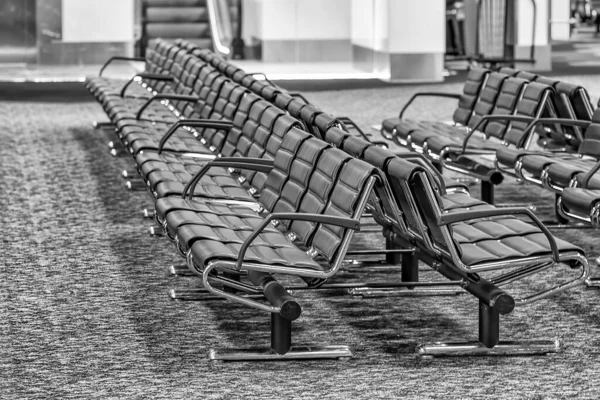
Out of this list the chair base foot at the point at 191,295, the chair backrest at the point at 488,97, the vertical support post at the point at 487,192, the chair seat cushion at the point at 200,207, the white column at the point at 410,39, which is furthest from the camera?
the white column at the point at 410,39

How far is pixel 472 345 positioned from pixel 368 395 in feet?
2.15

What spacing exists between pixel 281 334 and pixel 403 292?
1.16 m

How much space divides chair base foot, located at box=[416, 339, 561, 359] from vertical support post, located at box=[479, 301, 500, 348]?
2 cm

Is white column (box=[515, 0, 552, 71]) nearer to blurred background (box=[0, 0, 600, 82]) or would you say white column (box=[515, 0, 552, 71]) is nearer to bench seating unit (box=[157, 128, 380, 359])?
blurred background (box=[0, 0, 600, 82])

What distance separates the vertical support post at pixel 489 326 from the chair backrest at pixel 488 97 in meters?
3.53

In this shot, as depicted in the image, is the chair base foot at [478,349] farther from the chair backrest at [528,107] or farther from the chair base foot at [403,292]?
the chair backrest at [528,107]

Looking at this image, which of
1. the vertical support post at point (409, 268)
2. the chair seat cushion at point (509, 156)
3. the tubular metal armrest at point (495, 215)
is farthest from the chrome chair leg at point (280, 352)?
the chair seat cushion at point (509, 156)

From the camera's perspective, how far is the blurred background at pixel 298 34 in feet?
52.0

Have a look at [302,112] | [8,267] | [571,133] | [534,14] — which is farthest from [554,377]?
[534,14]

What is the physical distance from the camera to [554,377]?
165 inches

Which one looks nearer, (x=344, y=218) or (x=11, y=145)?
(x=344, y=218)

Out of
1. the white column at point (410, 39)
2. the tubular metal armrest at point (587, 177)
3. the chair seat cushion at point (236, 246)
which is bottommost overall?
Answer: the chair seat cushion at point (236, 246)

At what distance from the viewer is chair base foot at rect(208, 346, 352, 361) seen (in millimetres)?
4359

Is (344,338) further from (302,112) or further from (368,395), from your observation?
(302,112)
